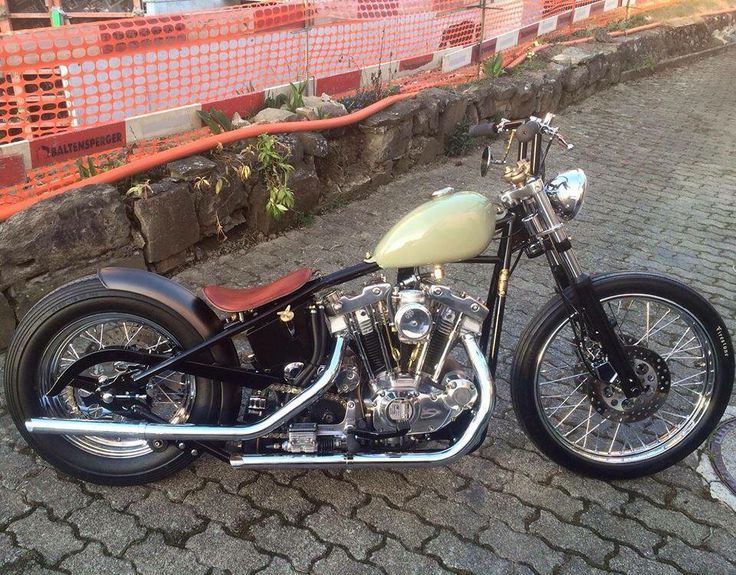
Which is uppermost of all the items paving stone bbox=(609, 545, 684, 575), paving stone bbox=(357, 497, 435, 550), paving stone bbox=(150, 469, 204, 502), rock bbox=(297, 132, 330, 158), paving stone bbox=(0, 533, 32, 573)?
rock bbox=(297, 132, 330, 158)

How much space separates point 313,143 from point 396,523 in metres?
3.34

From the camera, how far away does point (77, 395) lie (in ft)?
8.95

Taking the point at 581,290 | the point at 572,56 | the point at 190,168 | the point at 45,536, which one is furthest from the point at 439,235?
the point at 572,56

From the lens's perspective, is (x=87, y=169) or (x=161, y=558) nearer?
(x=161, y=558)

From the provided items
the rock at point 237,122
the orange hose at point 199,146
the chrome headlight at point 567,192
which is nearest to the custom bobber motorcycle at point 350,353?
the chrome headlight at point 567,192

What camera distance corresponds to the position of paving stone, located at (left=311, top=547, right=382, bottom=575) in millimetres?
2443

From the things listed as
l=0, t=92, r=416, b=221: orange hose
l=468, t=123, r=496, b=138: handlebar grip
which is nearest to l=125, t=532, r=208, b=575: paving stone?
l=468, t=123, r=496, b=138: handlebar grip

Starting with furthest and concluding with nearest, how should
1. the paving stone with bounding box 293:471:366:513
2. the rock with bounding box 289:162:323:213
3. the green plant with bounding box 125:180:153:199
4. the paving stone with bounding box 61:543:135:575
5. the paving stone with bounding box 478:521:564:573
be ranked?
the rock with bounding box 289:162:323:213, the green plant with bounding box 125:180:153:199, the paving stone with bounding box 293:471:366:513, the paving stone with bounding box 478:521:564:573, the paving stone with bounding box 61:543:135:575

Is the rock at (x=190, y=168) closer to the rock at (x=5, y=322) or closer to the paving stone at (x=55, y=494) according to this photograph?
A: the rock at (x=5, y=322)

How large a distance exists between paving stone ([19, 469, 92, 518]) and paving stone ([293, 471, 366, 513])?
0.87m

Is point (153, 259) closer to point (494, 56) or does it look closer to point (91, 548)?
point (91, 548)

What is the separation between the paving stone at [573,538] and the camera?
2.56 meters

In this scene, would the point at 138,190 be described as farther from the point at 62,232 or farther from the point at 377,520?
the point at 377,520

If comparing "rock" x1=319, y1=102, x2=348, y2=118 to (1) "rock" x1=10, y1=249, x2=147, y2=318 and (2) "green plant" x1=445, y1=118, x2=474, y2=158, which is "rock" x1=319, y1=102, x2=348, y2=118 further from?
(1) "rock" x1=10, y1=249, x2=147, y2=318
